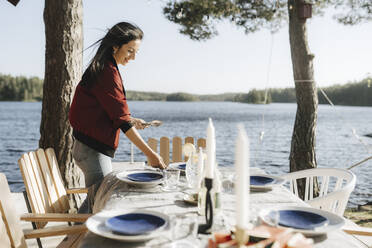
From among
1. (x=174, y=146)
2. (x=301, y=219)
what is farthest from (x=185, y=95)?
(x=301, y=219)

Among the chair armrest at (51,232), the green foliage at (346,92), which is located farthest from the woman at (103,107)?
the green foliage at (346,92)

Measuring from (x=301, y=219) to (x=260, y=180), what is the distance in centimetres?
59

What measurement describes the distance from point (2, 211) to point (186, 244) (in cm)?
83

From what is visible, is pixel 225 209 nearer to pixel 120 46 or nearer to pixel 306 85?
pixel 120 46

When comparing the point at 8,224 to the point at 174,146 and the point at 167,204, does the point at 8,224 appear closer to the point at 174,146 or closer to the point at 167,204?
the point at 167,204

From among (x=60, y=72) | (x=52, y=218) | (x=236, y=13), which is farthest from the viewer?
(x=236, y=13)

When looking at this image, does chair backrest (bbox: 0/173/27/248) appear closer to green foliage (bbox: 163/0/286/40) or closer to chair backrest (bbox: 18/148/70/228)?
chair backrest (bbox: 18/148/70/228)

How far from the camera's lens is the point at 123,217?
117 centimetres

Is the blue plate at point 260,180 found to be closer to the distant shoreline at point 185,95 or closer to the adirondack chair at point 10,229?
the adirondack chair at point 10,229

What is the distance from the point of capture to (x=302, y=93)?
13.2 ft

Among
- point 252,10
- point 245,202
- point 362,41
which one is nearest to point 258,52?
point 362,41

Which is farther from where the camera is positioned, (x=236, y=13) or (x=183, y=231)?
(x=236, y=13)

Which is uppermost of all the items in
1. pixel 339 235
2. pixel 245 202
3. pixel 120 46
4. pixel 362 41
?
pixel 362 41

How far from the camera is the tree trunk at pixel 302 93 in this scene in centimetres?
399
